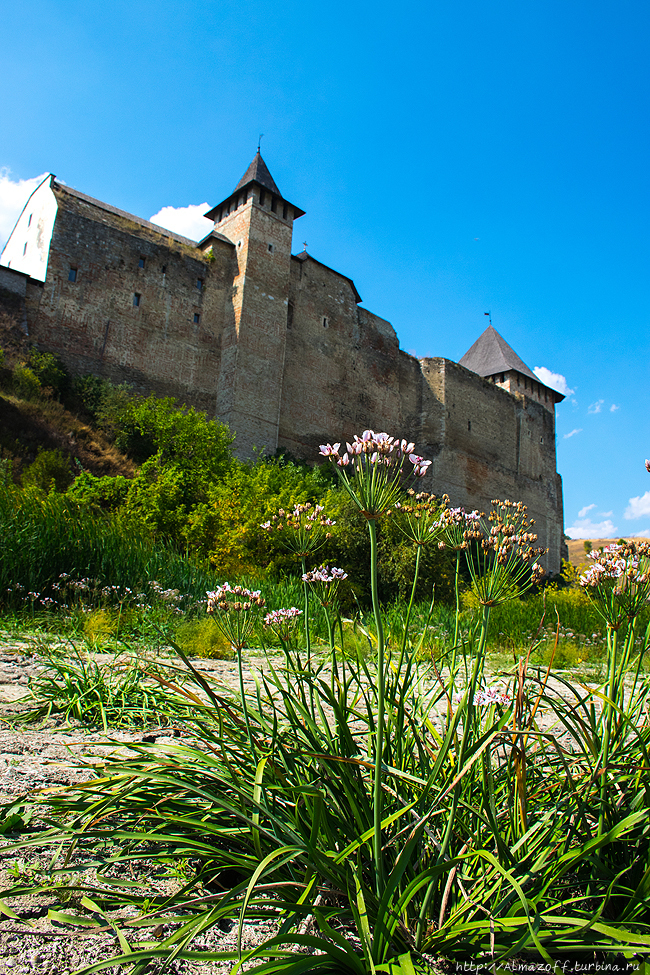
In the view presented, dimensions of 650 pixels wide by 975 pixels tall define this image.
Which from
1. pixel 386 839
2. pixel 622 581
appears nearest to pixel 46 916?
pixel 386 839

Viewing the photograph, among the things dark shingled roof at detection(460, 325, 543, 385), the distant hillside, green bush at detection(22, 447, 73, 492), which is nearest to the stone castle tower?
the distant hillside

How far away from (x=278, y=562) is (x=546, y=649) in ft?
22.4

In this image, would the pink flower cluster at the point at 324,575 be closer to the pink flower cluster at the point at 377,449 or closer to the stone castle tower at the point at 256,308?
the pink flower cluster at the point at 377,449

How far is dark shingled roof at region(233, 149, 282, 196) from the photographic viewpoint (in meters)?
23.1

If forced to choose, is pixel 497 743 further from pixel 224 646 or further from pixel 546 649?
pixel 546 649

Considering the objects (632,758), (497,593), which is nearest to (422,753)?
(497,593)

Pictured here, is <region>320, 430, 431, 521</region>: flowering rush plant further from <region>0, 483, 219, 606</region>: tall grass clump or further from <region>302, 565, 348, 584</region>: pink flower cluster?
<region>0, 483, 219, 606</region>: tall grass clump

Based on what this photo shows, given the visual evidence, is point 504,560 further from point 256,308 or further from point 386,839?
point 256,308

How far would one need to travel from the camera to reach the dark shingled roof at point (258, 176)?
23.1 metres

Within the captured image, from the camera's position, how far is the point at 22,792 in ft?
5.64

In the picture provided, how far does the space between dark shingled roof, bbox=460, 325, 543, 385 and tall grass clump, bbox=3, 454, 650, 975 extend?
34371 millimetres

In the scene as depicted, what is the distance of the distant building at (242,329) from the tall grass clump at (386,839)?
1906cm

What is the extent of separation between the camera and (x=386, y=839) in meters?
1.47

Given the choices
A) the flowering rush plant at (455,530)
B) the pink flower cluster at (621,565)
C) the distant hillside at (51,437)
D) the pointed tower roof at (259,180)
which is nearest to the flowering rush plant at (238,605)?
the flowering rush plant at (455,530)
